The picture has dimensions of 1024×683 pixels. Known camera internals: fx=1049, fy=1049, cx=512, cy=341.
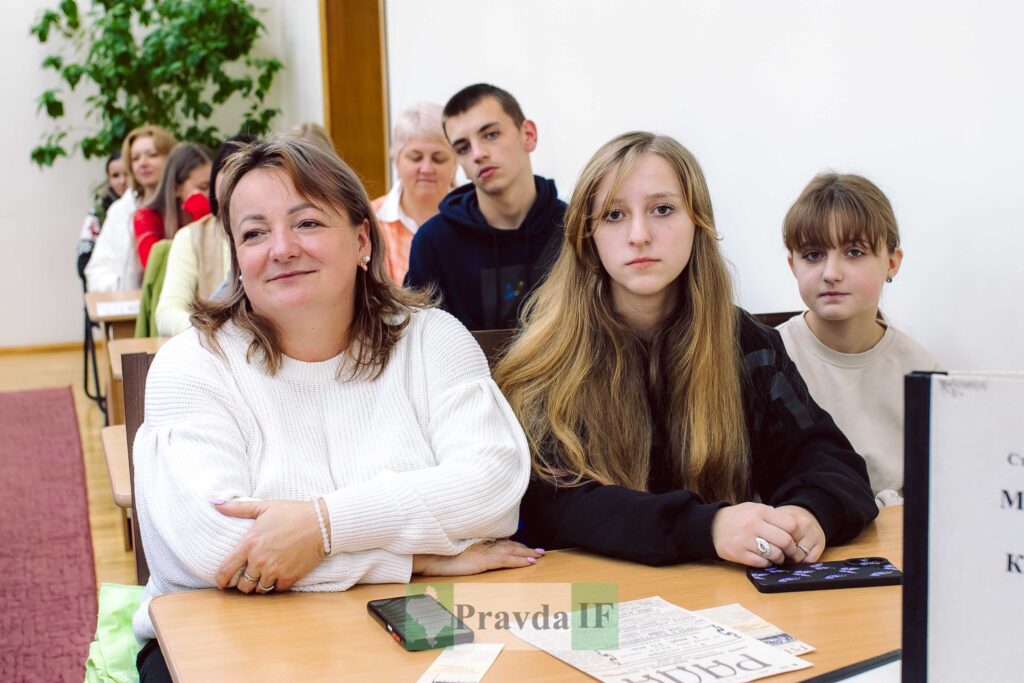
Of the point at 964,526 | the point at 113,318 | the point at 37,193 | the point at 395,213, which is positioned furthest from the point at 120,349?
the point at 37,193

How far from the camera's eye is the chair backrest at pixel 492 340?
2.08m

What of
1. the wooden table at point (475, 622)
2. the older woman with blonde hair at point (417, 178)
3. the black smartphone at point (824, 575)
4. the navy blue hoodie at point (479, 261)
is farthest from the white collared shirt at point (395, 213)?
the black smartphone at point (824, 575)

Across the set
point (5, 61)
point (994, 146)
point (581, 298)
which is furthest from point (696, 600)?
point (5, 61)

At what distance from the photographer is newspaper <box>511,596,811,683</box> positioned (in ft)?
3.42

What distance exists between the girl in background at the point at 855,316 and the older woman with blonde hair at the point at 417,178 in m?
1.73

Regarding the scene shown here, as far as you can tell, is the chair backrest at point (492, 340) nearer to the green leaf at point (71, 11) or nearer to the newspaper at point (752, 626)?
the newspaper at point (752, 626)

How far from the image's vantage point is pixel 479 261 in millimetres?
2760

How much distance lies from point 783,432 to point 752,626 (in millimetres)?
585

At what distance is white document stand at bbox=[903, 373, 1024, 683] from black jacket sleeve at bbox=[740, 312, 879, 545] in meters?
0.77

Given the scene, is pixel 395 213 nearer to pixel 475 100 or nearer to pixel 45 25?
pixel 475 100

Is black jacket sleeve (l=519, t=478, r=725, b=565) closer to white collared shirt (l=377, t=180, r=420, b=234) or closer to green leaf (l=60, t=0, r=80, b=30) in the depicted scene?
white collared shirt (l=377, t=180, r=420, b=234)

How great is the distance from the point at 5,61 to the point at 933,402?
27.9 ft

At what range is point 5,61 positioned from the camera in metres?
7.91

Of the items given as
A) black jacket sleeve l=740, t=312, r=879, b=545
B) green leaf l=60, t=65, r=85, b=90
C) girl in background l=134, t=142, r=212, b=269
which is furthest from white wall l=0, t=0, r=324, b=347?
black jacket sleeve l=740, t=312, r=879, b=545
